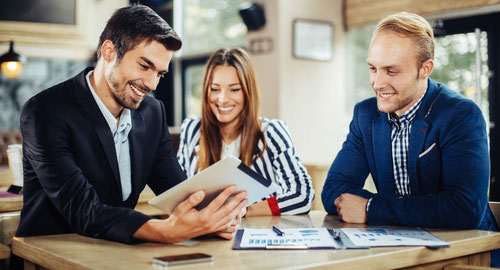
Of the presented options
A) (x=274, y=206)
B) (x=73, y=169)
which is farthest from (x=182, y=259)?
(x=274, y=206)

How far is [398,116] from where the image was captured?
2070 millimetres

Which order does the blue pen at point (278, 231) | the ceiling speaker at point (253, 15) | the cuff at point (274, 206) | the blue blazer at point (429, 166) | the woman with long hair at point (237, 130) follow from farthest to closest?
the ceiling speaker at point (253, 15) → the woman with long hair at point (237, 130) → the cuff at point (274, 206) → the blue blazer at point (429, 166) → the blue pen at point (278, 231)

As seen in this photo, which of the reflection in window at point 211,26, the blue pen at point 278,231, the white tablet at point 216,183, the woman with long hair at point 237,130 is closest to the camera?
the white tablet at point 216,183

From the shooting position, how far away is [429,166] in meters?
1.97

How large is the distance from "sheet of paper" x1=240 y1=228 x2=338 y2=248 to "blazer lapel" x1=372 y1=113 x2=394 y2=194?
18.3 inches

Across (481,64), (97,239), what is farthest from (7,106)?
Result: (97,239)

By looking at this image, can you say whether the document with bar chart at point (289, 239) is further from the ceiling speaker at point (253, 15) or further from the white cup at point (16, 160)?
the ceiling speaker at point (253, 15)

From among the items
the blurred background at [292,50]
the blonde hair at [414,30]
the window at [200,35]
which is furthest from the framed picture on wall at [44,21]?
the blonde hair at [414,30]

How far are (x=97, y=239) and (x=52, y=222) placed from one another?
0.22 meters

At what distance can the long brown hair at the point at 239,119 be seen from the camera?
9.06 feet

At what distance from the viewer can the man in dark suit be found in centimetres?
153

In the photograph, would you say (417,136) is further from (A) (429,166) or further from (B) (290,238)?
(B) (290,238)

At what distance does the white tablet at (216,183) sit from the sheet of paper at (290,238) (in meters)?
0.14

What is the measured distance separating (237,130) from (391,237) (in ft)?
4.46
